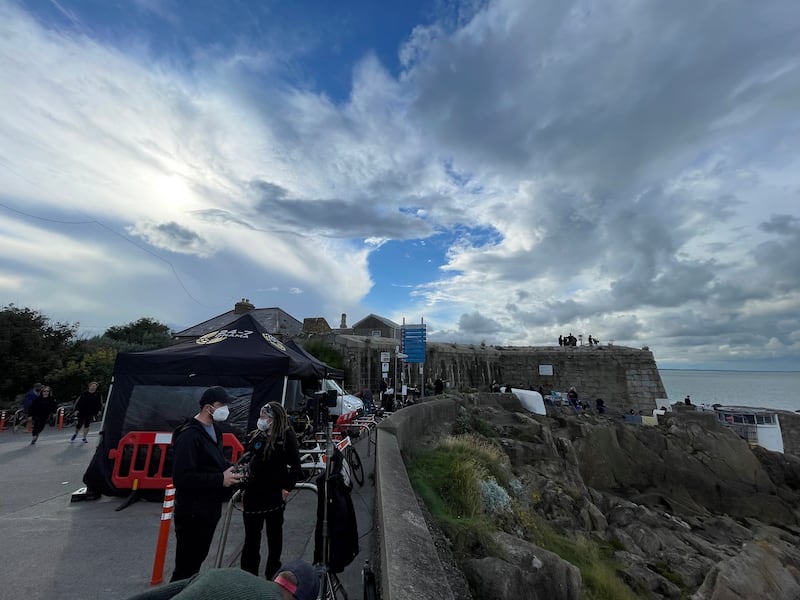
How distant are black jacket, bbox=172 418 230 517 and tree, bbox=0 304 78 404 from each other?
20.1m

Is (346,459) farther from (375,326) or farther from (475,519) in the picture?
(375,326)

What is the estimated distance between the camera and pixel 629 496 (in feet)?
55.6

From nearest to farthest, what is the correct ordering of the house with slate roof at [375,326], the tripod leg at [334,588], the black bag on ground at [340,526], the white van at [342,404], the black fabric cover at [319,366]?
the tripod leg at [334,588]
the black bag on ground at [340,526]
the black fabric cover at [319,366]
the white van at [342,404]
the house with slate roof at [375,326]

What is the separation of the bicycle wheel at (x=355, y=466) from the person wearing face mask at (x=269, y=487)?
3.31 m

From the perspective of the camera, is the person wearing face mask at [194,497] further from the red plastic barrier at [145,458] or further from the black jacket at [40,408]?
the black jacket at [40,408]

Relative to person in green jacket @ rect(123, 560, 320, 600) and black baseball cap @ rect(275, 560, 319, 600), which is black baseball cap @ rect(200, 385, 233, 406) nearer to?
black baseball cap @ rect(275, 560, 319, 600)

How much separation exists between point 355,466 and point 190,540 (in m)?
4.59

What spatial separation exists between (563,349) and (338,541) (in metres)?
40.1

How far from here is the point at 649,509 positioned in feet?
48.5

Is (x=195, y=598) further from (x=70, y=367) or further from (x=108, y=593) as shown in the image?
(x=70, y=367)

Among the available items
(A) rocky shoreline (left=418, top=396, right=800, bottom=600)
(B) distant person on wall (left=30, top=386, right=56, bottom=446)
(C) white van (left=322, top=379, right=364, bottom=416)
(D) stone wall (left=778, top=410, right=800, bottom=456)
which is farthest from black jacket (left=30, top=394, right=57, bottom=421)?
(D) stone wall (left=778, top=410, right=800, bottom=456)

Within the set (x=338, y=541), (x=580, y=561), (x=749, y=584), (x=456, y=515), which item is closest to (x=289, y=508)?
(x=456, y=515)

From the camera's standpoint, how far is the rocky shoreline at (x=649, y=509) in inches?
175

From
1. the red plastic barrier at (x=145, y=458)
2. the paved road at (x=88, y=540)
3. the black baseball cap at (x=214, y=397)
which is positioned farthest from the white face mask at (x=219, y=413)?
the red plastic barrier at (x=145, y=458)
